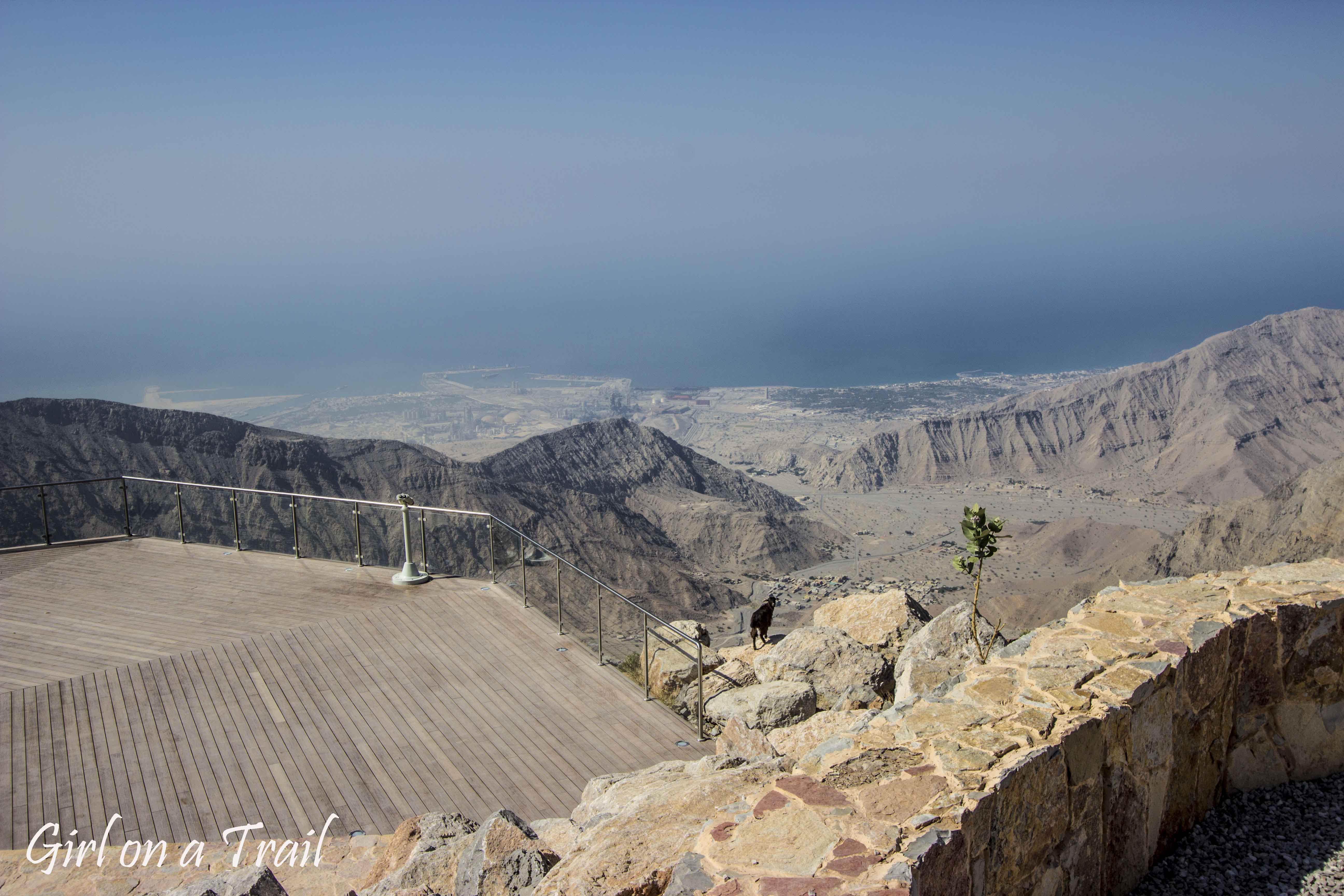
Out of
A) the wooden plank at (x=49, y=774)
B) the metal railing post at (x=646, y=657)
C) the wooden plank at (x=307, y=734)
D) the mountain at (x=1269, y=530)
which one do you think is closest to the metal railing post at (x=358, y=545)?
the wooden plank at (x=307, y=734)

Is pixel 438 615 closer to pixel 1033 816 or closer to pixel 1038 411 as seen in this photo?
pixel 1033 816

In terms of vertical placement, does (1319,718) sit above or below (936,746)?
below

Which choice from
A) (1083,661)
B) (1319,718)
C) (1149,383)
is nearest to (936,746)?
(1083,661)

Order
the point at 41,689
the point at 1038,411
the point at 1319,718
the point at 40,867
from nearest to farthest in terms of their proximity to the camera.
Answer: the point at 40,867, the point at 1319,718, the point at 41,689, the point at 1038,411

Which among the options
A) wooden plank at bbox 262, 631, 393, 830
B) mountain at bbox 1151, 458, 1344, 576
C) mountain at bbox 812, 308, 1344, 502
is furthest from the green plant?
mountain at bbox 812, 308, 1344, 502

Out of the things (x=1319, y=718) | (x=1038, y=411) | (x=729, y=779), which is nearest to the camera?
(x=729, y=779)

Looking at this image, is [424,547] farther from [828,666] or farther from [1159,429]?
[1159,429]

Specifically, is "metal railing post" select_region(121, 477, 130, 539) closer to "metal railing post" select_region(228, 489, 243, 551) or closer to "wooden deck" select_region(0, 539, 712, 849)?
"metal railing post" select_region(228, 489, 243, 551)
